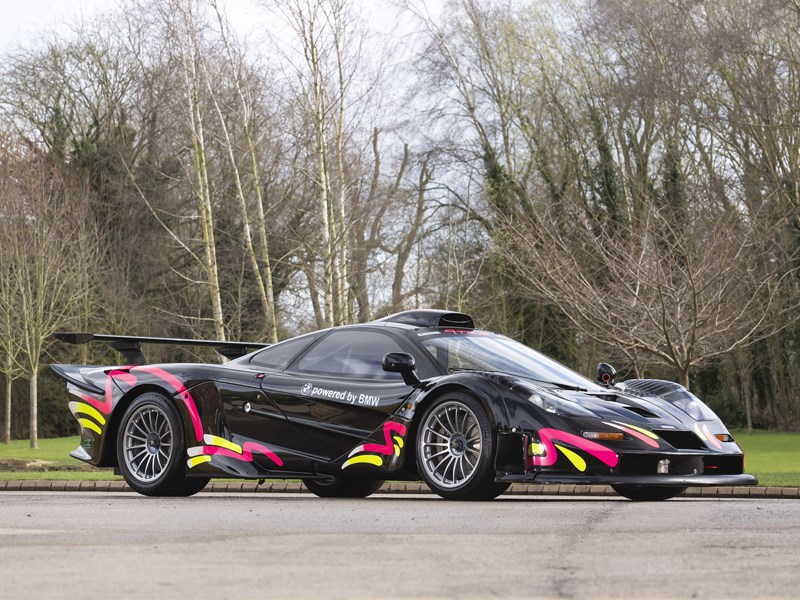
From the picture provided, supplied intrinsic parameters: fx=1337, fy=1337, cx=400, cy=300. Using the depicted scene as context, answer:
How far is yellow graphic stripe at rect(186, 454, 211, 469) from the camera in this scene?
11195 millimetres

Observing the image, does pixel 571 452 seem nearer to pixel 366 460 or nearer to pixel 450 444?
pixel 450 444

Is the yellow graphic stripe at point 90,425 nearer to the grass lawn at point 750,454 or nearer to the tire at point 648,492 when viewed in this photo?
the tire at point 648,492

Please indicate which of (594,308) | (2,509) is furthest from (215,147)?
(2,509)

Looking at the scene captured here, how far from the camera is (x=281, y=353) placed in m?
Result: 11.4

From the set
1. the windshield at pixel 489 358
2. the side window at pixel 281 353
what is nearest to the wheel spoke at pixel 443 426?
the windshield at pixel 489 358

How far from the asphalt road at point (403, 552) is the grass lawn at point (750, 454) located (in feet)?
29.1

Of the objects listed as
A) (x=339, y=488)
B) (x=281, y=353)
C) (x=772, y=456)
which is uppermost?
(x=281, y=353)

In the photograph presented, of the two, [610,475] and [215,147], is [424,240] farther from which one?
[610,475]

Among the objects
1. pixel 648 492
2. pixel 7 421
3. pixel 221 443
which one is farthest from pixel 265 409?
pixel 7 421

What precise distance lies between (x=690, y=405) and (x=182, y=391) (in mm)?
4246

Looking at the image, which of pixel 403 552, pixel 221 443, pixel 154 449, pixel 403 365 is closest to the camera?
pixel 403 552

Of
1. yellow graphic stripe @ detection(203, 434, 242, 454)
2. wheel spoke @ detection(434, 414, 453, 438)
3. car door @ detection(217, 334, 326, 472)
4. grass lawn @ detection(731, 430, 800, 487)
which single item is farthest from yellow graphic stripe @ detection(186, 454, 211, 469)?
grass lawn @ detection(731, 430, 800, 487)

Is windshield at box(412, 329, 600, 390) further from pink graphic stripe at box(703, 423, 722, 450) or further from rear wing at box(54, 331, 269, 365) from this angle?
rear wing at box(54, 331, 269, 365)

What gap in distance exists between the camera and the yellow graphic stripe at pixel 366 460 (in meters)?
10.3
